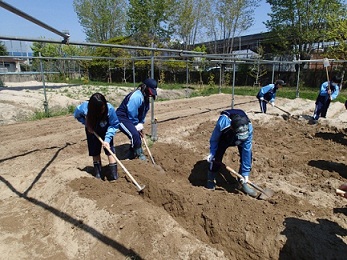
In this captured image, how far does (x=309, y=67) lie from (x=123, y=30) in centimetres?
2156

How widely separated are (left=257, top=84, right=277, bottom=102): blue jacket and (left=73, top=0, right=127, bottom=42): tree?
2755 cm

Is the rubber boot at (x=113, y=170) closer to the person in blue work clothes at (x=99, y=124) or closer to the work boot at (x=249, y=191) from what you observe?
the person in blue work clothes at (x=99, y=124)

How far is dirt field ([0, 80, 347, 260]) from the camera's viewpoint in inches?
109

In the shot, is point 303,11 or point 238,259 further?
point 303,11

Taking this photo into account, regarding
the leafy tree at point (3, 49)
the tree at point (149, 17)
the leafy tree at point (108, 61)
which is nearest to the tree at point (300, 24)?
the tree at point (149, 17)

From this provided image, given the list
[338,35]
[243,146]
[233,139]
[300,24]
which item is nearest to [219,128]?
[233,139]

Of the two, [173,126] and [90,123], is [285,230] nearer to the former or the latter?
[90,123]

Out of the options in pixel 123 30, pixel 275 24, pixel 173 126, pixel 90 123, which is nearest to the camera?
pixel 90 123

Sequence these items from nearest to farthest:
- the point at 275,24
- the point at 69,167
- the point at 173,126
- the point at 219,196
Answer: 1. the point at 219,196
2. the point at 69,167
3. the point at 173,126
4. the point at 275,24

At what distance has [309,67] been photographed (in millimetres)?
22016

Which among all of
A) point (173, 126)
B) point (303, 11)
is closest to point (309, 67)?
point (303, 11)

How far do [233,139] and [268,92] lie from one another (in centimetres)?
616

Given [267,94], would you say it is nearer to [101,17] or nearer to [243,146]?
[243,146]

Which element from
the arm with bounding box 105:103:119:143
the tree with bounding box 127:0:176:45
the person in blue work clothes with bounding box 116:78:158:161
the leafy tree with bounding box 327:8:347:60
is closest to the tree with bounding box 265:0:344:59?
the leafy tree with bounding box 327:8:347:60
